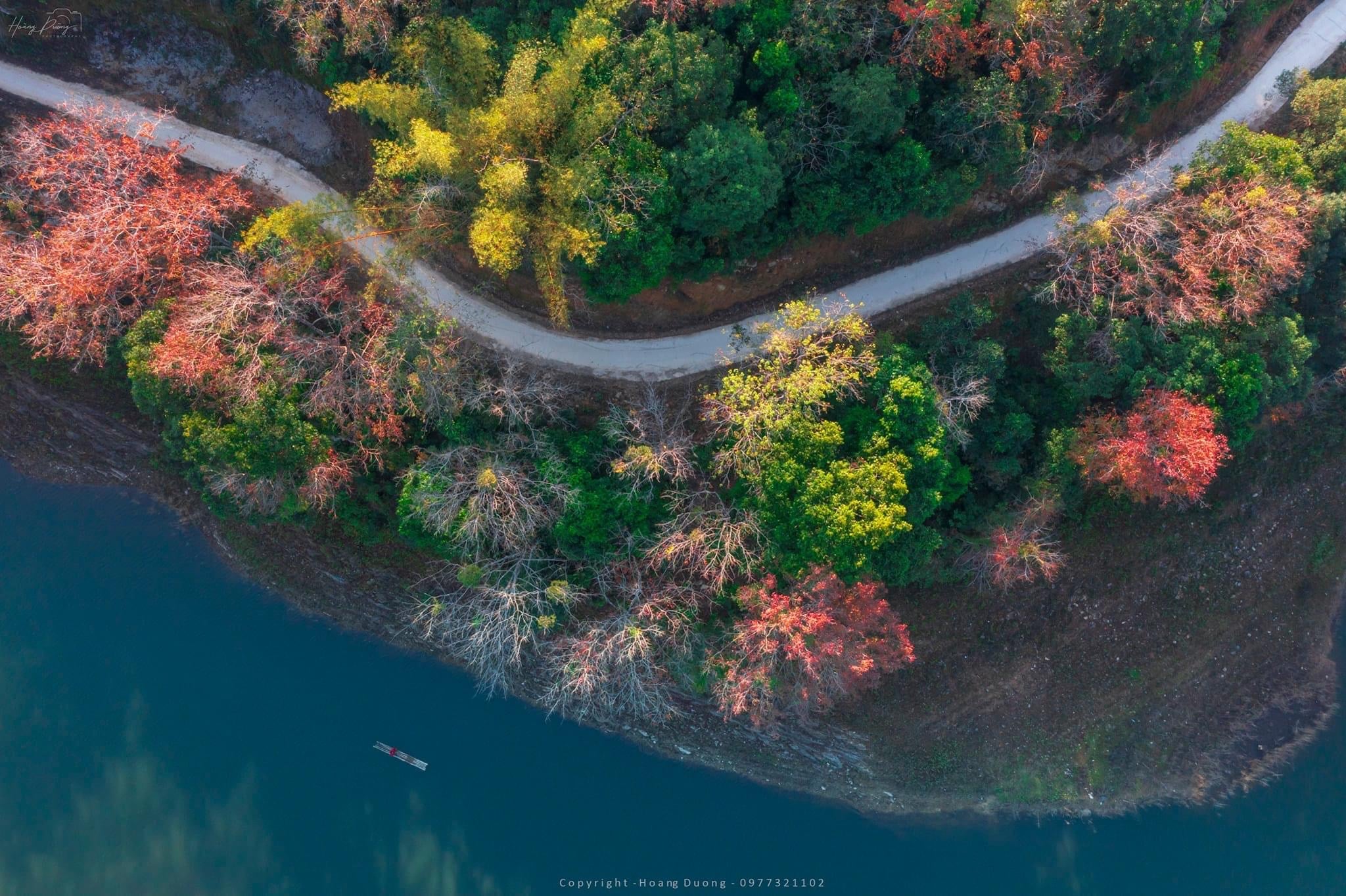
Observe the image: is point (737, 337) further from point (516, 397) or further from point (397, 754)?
point (397, 754)

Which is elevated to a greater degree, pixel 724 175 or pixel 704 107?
pixel 704 107

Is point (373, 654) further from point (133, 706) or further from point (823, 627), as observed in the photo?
point (823, 627)

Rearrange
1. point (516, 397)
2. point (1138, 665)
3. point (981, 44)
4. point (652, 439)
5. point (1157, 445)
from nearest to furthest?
point (981, 44) < point (1157, 445) < point (516, 397) < point (652, 439) < point (1138, 665)

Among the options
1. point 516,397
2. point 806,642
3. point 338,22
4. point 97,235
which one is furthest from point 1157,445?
point 97,235

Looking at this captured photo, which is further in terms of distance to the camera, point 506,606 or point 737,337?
point 737,337

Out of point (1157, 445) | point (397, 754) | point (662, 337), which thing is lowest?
point (397, 754)

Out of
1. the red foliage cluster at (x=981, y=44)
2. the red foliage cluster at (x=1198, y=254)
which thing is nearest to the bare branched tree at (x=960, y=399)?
the red foliage cluster at (x=1198, y=254)

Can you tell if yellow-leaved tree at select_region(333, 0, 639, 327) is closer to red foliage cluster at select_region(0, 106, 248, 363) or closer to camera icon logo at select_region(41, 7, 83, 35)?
red foliage cluster at select_region(0, 106, 248, 363)

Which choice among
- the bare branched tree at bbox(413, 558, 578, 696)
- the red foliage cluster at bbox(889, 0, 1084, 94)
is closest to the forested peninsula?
the red foliage cluster at bbox(889, 0, 1084, 94)
